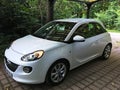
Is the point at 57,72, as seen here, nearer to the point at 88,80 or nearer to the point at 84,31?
the point at 88,80

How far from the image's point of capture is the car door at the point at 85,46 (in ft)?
12.7

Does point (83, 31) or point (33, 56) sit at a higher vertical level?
point (83, 31)

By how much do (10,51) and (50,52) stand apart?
3.12 ft

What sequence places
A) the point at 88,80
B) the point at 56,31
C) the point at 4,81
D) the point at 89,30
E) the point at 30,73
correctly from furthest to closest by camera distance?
the point at 89,30, the point at 56,31, the point at 88,80, the point at 4,81, the point at 30,73

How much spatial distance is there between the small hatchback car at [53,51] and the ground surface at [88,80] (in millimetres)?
276

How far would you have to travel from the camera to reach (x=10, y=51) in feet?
11.5

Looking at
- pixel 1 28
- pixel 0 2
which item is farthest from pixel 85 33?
pixel 0 2

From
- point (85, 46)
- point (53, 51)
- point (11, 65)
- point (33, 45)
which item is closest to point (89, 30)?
point (85, 46)

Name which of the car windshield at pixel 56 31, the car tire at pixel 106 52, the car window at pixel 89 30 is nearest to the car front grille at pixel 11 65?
the car windshield at pixel 56 31

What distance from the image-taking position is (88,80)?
3838 millimetres

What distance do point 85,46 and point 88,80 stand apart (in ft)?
2.86

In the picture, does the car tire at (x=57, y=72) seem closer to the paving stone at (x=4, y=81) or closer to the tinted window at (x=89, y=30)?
the tinted window at (x=89, y=30)

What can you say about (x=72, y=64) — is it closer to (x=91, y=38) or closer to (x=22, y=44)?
(x=91, y=38)

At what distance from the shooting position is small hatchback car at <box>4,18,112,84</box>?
10.2 ft
